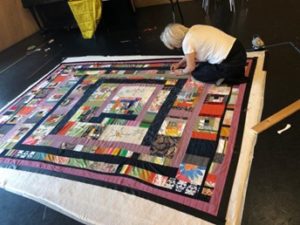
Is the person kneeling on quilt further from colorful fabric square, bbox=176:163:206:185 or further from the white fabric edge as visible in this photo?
colorful fabric square, bbox=176:163:206:185

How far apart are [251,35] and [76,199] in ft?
6.86

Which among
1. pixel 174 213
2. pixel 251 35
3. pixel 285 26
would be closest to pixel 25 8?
pixel 251 35

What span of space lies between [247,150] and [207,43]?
0.74 meters

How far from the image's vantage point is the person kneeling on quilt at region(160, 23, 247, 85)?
172cm

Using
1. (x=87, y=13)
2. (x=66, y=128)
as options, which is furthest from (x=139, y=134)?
(x=87, y=13)

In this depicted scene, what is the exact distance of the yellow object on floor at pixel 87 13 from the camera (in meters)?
3.05

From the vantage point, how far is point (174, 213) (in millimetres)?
1192

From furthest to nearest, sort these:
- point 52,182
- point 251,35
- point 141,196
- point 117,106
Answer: point 251,35 → point 117,106 → point 52,182 → point 141,196

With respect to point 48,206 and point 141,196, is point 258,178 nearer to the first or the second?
point 141,196

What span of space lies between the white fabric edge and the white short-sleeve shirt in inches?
12.6

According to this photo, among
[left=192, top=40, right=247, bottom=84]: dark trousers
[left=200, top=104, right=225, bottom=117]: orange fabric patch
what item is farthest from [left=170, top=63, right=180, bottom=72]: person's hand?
[left=200, top=104, right=225, bottom=117]: orange fabric patch

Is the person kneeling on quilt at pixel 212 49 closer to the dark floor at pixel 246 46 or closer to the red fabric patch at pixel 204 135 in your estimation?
the dark floor at pixel 246 46

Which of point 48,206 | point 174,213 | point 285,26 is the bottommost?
point 48,206

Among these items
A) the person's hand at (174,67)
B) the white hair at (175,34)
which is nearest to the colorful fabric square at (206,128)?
the white hair at (175,34)
